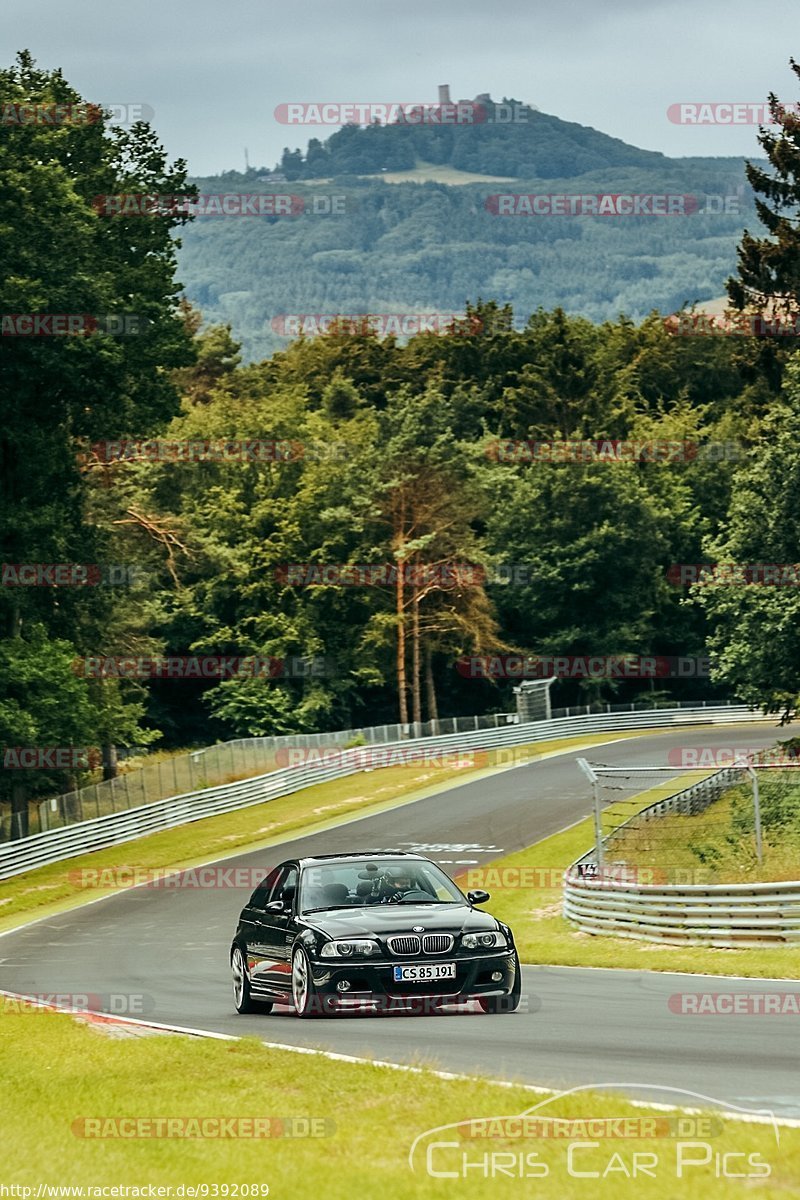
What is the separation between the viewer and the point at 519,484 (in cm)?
8538

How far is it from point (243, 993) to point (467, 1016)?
2901 millimetres

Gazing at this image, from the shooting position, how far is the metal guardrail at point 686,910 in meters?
21.8

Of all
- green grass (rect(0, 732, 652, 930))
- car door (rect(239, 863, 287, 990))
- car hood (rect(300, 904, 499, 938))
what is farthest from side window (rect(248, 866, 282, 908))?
green grass (rect(0, 732, 652, 930))

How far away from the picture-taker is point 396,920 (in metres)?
14.6

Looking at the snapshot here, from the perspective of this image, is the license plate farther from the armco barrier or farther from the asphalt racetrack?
the armco barrier

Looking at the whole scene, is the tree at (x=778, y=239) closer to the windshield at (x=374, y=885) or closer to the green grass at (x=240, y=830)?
the green grass at (x=240, y=830)

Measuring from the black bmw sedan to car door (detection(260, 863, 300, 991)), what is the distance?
1cm

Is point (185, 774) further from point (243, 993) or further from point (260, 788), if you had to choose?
point (243, 993)

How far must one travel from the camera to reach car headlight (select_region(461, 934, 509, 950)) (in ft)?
46.8

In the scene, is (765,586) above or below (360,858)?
above

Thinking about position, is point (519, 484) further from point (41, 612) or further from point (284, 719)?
point (41, 612)
